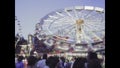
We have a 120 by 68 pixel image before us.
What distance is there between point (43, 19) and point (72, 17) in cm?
25

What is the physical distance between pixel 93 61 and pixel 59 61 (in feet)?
0.96

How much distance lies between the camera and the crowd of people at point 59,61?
1.36 m

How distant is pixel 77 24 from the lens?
1.40m

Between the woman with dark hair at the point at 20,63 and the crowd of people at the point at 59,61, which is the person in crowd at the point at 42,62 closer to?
the crowd of people at the point at 59,61

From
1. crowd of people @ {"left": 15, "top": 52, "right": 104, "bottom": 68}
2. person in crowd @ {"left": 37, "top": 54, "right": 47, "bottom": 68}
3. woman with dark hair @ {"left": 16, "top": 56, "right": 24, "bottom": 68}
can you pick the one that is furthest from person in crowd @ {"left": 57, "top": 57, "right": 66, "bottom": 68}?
woman with dark hair @ {"left": 16, "top": 56, "right": 24, "bottom": 68}

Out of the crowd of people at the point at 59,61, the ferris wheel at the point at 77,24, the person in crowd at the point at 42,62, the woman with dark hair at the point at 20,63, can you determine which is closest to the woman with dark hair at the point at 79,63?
the crowd of people at the point at 59,61

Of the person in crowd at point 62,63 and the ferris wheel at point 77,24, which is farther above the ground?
the ferris wheel at point 77,24

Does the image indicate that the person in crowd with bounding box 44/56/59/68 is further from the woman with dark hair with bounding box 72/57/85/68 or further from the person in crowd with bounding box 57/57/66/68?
the woman with dark hair with bounding box 72/57/85/68

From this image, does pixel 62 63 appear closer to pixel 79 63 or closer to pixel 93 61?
pixel 79 63

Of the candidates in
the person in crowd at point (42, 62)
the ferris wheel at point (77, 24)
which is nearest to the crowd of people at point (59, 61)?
the person in crowd at point (42, 62)

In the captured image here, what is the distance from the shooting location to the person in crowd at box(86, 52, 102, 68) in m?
1.37

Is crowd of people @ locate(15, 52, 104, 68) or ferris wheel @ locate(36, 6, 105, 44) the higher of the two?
ferris wheel @ locate(36, 6, 105, 44)
